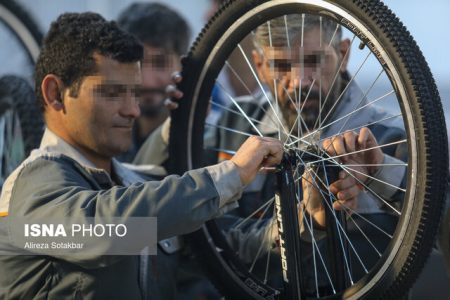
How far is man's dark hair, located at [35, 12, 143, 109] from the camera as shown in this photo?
6.27 feet

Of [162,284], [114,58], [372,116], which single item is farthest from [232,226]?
[114,58]

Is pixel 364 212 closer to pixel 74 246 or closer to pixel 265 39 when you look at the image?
pixel 265 39

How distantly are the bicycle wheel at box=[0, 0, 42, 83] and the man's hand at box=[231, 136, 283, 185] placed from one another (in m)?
1.30

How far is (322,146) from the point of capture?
1.90 meters

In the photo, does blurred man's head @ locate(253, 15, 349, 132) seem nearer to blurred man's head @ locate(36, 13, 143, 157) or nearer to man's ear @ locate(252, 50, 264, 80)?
man's ear @ locate(252, 50, 264, 80)

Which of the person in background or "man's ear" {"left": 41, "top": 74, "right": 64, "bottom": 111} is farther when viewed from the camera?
the person in background

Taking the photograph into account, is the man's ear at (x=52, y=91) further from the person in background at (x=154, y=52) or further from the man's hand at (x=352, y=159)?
the person in background at (x=154, y=52)

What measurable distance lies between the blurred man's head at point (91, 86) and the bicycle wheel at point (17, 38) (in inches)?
35.2

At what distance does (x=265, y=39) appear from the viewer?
2248 mm

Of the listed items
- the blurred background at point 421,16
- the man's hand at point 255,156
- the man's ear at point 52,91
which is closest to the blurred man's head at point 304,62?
the man's hand at point 255,156

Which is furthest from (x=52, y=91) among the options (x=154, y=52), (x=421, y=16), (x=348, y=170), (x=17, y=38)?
(x=421, y=16)

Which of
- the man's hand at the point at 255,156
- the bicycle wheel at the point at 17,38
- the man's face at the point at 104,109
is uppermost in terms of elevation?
the bicycle wheel at the point at 17,38

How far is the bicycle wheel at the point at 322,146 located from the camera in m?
1.72

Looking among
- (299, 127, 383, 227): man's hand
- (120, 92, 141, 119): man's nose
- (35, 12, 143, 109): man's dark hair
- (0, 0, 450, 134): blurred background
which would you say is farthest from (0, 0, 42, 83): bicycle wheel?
(299, 127, 383, 227): man's hand
